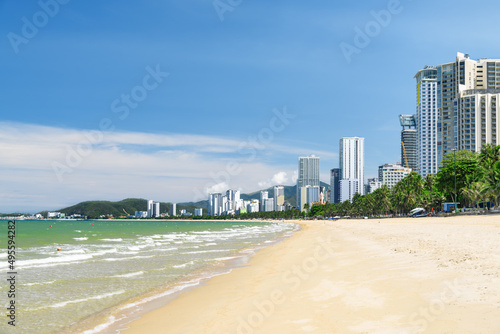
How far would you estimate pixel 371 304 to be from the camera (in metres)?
8.48

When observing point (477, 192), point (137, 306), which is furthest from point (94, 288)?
point (477, 192)

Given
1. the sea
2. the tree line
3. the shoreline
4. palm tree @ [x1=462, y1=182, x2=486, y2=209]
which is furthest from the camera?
palm tree @ [x1=462, y1=182, x2=486, y2=209]

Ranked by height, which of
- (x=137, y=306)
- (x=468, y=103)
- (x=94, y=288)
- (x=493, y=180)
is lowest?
(x=94, y=288)

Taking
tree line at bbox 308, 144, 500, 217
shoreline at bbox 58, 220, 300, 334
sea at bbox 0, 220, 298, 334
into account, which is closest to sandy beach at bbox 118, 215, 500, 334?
shoreline at bbox 58, 220, 300, 334

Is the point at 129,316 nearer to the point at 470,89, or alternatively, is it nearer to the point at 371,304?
the point at 371,304

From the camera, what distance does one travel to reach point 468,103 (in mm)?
162125

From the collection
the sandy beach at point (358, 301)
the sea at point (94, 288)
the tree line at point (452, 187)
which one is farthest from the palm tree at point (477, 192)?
the sandy beach at point (358, 301)

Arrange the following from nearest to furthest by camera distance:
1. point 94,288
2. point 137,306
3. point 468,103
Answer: point 137,306
point 94,288
point 468,103

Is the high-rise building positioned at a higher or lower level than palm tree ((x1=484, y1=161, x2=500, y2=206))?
higher

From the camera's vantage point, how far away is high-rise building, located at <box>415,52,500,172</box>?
15912cm

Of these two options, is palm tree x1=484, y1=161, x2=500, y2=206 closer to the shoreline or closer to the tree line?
the tree line

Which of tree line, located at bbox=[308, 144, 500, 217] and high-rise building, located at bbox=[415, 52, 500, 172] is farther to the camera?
high-rise building, located at bbox=[415, 52, 500, 172]

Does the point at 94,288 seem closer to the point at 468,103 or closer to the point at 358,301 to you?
the point at 358,301

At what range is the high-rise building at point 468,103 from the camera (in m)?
159
